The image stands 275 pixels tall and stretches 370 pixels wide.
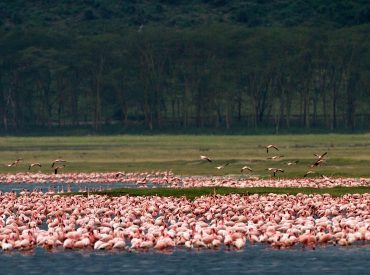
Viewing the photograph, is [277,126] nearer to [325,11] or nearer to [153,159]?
[153,159]

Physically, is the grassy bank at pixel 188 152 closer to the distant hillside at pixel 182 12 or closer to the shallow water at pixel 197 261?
the shallow water at pixel 197 261

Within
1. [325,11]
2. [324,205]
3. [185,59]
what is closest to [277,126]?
[185,59]

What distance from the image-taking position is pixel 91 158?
249ft

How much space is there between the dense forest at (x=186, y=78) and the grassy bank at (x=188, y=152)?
8338mm

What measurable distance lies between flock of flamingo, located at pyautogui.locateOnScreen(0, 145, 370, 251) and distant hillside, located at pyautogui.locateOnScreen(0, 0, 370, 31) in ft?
406

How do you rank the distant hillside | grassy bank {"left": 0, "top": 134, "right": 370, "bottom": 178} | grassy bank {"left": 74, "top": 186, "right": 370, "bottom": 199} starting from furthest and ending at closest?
the distant hillside
grassy bank {"left": 0, "top": 134, "right": 370, "bottom": 178}
grassy bank {"left": 74, "top": 186, "right": 370, "bottom": 199}

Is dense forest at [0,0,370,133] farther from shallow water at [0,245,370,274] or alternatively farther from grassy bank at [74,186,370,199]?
shallow water at [0,245,370,274]

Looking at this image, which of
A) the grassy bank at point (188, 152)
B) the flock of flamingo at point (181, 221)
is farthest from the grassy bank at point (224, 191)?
the grassy bank at point (188, 152)

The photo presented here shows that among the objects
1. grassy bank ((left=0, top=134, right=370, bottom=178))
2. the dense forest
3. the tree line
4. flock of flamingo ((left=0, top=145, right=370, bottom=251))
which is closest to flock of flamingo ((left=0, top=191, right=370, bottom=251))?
flock of flamingo ((left=0, top=145, right=370, bottom=251))

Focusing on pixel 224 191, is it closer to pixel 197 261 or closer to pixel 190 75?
pixel 197 261

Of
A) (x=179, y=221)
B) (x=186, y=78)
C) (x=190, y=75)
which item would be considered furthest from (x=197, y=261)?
(x=186, y=78)

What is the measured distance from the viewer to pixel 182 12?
177 metres

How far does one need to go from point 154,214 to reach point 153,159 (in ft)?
130

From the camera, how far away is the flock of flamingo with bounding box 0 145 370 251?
93.7 feet
